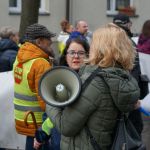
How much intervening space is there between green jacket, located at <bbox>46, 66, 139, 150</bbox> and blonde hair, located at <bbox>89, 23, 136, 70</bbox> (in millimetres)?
57

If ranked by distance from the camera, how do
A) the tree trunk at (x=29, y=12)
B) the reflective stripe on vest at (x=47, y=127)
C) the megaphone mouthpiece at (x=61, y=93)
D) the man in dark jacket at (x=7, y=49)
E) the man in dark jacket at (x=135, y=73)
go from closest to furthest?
the megaphone mouthpiece at (x=61, y=93) < the reflective stripe on vest at (x=47, y=127) < the man in dark jacket at (x=135, y=73) < the man in dark jacket at (x=7, y=49) < the tree trunk at (x=29, y=12)

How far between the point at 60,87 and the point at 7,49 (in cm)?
433

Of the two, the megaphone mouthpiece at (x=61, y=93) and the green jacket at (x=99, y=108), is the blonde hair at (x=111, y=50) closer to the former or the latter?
the green jacket at (x=99, y=108)

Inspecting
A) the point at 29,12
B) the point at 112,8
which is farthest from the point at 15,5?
the point at 29,12

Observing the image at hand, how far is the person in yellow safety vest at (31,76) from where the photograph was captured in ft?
18.9

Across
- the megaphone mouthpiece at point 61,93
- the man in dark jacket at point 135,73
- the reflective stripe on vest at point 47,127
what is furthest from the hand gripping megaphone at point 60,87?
the man in dark jacket at point 135,73

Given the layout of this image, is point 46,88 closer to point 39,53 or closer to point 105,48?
point 105,48

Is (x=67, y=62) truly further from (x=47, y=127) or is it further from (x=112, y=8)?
(x=112, y=8)

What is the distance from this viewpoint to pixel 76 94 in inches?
167

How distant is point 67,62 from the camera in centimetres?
544

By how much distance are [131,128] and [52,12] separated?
17.0m

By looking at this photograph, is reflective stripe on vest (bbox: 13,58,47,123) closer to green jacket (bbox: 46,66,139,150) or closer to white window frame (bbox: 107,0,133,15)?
green jacket (bbox: 46,66,139,150)

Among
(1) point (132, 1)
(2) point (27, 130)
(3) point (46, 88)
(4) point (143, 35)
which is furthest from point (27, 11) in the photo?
(1) point (132, 1)

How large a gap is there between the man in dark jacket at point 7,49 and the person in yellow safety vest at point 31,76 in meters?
2.52
